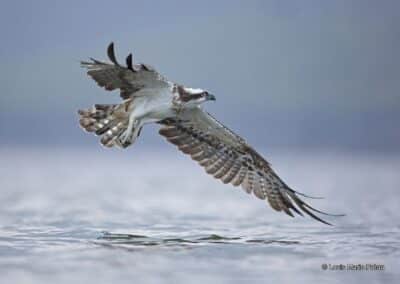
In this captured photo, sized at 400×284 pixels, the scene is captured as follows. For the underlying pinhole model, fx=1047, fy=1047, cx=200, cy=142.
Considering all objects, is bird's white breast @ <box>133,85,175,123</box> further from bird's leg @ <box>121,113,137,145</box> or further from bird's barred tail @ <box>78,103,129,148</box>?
bird's barred tail @ <box>78,103,129,148</box>

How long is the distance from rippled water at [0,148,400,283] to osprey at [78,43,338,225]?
2.52ft

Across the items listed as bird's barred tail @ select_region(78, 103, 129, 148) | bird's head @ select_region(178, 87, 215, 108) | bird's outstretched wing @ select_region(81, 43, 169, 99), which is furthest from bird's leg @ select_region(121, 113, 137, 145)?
bird's head @ select_region(178, 87, 215, 108)

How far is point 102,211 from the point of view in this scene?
62.2 ft

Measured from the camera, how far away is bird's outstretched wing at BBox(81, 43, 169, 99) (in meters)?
13.8

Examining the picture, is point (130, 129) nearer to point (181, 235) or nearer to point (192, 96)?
point (192, 96)

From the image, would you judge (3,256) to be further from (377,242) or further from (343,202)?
(343,202)

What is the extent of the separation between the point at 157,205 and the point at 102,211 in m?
2.05

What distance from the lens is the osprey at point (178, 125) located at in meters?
14.2

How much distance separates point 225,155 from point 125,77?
243cm

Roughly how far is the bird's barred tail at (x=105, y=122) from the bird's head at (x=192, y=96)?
35.4 inches

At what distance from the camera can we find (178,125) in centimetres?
1579

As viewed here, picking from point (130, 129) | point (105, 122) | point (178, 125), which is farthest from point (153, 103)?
point (178, 125)

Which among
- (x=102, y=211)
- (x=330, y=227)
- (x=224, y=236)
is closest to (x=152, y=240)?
(x=224, y=236)

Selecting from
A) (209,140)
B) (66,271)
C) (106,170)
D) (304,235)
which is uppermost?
(106,170)
